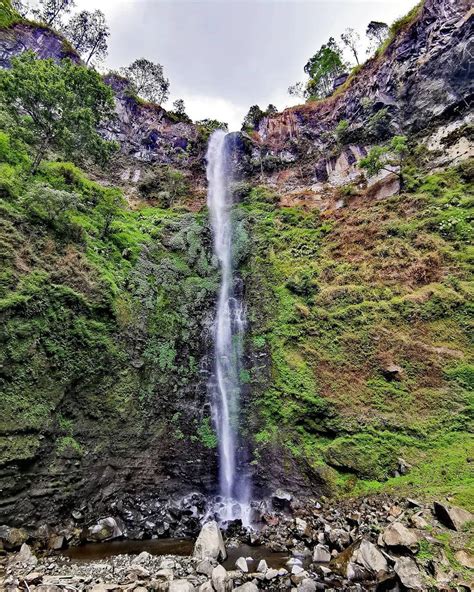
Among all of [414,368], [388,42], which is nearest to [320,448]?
[414,368]

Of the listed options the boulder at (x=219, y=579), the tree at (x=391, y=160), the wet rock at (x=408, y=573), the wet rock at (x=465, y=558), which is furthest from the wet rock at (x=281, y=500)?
the tree at (x=391, y=160)

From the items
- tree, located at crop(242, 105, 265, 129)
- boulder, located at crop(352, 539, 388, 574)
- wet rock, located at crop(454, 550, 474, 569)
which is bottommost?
boulder, located at crop(352, 539, 388, 574)

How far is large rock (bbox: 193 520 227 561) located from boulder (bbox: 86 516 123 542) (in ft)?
9.35

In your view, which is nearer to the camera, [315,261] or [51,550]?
[51,550]

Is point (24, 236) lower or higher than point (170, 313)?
higher

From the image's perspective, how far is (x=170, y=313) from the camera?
695 inches

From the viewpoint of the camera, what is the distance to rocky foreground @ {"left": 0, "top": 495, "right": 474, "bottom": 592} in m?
6.74

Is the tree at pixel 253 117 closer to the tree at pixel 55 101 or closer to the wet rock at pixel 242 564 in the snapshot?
the tree at pixel 55 101

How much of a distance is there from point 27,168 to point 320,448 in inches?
710

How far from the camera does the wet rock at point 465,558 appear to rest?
6414mm

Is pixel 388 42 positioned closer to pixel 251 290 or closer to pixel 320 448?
pixel 251 290

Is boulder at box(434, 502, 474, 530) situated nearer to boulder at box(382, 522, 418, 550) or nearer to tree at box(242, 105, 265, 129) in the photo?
boulder at box(382, 522, 418, 550)

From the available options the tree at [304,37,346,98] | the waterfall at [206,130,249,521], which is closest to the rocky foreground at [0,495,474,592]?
the waterfall at [206,130,249,521]

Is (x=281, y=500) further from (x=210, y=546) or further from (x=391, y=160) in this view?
(x=391, y=160)
